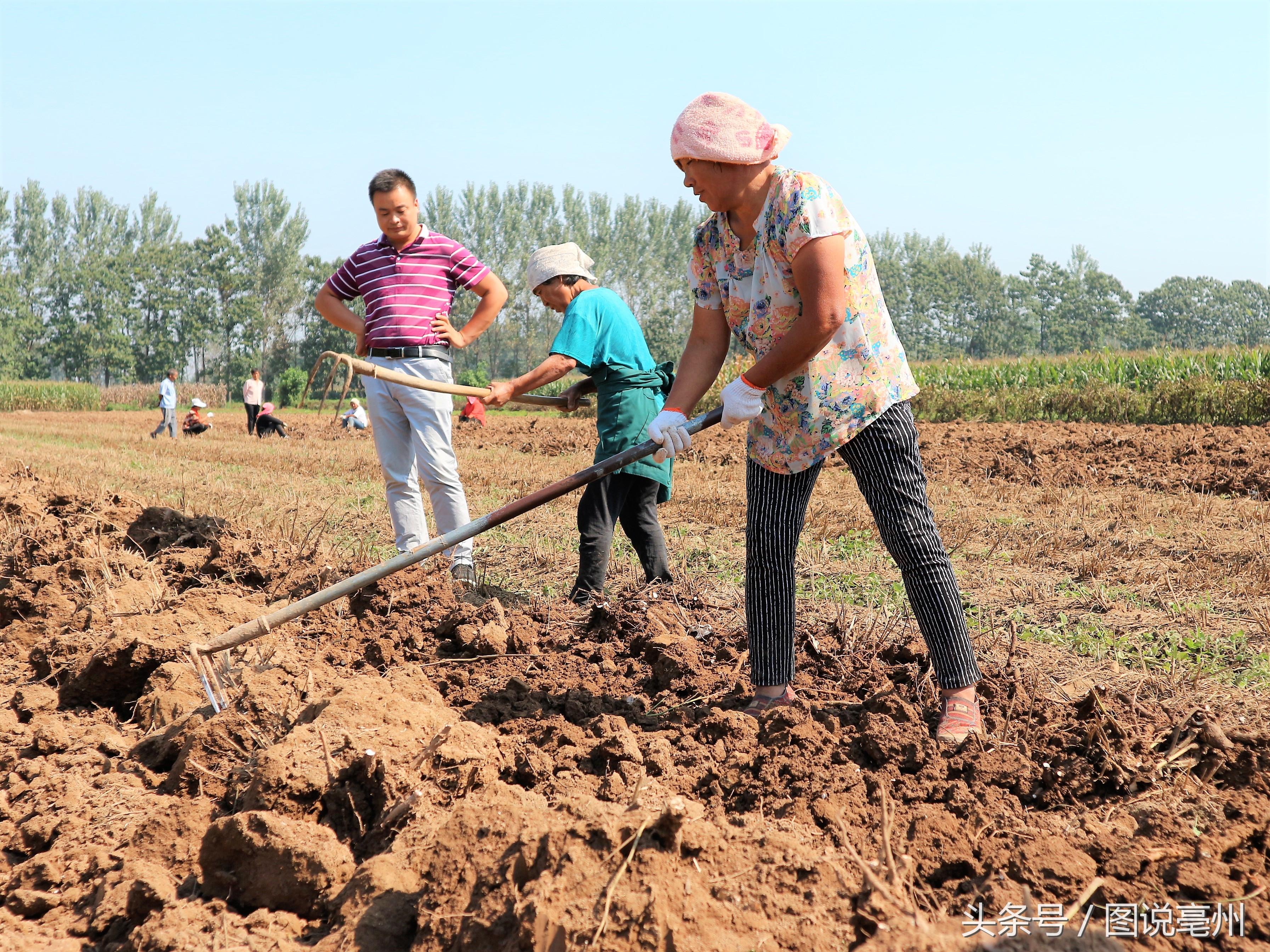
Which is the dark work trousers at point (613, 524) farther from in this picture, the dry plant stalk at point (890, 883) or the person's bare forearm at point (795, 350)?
the dry plant stalk at point (890, 883)

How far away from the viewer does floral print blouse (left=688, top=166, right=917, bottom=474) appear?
2.56 metres

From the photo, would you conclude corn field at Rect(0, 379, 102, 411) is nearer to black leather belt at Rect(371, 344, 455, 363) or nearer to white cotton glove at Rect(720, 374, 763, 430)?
black leather belt at Rect(371, 344, 455, 363)

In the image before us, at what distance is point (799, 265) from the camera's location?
255cm

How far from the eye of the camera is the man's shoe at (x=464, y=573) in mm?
4820

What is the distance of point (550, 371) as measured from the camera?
435cm

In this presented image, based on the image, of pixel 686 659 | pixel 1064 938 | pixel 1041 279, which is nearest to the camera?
pixel 1064 938

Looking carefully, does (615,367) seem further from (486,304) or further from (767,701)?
(767,701)

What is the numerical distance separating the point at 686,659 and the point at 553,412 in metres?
22.2

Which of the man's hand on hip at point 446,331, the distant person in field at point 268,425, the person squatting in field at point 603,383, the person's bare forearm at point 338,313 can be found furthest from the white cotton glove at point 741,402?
the distant person in field at point 268,425

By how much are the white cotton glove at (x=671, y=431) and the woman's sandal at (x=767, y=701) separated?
2.75 feet

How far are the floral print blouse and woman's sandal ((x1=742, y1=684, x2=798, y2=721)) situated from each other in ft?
2.43

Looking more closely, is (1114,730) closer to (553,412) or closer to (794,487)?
(794,487)

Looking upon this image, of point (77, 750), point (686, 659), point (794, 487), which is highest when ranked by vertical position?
point (794, 487)

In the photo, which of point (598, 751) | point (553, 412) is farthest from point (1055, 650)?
point (553, 412)
